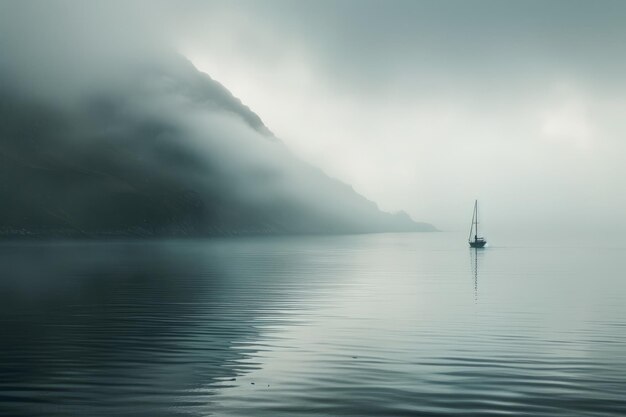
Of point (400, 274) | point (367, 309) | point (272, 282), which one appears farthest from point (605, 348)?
point (400, 274)

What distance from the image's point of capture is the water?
26344 millimetres

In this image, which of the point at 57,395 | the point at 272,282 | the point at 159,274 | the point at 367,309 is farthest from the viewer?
the point at 159,274

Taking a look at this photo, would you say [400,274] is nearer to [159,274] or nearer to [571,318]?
[159,274]

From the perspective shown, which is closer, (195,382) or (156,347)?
(195,382)

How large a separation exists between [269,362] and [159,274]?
80058mm

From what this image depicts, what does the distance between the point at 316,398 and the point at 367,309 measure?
37.6m

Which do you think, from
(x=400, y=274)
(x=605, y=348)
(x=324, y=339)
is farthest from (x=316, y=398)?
(x=400, y=274)

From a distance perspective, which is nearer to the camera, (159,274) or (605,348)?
(605,348)

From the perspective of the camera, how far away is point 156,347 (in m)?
40.0

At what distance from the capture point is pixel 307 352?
38.6 meters

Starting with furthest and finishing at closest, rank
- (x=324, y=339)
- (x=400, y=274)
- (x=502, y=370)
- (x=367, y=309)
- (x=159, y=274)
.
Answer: (x=400, y=274) < (x=159, y=274) < (x=367, y=309) < (x=324, y=339) < (x=502, y=370)

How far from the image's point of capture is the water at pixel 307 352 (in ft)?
86.4

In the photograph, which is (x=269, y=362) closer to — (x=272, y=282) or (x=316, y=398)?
(x=316, y=398)

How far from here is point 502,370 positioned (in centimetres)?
3375
